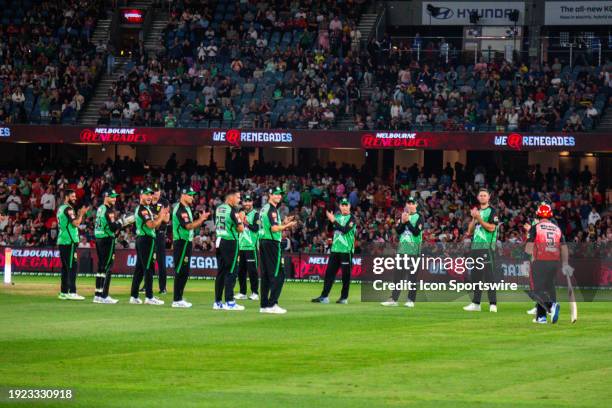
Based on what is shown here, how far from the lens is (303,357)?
14.6 metres

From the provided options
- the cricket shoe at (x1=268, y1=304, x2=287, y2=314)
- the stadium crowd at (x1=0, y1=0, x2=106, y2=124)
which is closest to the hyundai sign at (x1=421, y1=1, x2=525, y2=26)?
the stadium crowd at (x1=0, y1=0, x2=106, y2=124)

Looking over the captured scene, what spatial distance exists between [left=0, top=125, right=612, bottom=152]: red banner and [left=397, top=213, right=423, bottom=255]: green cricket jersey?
17695 mm

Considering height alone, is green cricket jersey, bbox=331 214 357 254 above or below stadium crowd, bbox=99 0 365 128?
below

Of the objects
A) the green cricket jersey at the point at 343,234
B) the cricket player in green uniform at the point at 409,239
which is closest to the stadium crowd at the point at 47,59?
the green cricket jersey at the point at 343,234

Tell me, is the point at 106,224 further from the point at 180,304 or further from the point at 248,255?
the point at 248,255

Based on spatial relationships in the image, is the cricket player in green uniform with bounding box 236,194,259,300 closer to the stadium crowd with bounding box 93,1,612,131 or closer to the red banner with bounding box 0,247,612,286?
the red banner with bounding box 0,247,612,286

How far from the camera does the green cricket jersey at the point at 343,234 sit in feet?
80.5

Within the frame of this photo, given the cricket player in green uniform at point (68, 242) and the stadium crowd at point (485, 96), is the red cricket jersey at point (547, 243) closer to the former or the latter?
the cricket player in green uniform at point (68, 242)

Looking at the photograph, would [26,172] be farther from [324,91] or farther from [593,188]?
[593,188]

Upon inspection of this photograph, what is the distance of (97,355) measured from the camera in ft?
47.8

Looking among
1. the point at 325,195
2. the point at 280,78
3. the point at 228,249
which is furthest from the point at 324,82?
the point at 228,249

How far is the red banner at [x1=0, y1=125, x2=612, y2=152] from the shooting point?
40688 millimetres

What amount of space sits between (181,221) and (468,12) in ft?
100

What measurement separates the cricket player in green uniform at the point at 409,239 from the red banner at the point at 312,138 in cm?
1748
